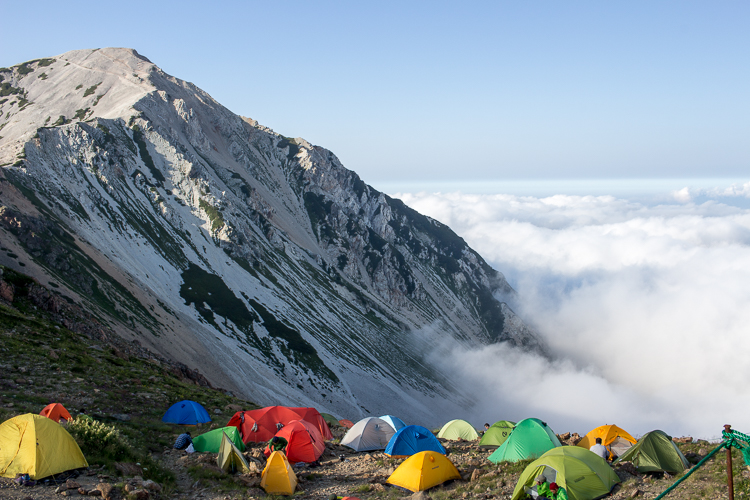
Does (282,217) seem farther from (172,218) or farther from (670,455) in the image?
(670,455)

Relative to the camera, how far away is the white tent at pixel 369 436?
2792cm

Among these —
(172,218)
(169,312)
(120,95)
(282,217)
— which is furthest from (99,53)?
(169,312)

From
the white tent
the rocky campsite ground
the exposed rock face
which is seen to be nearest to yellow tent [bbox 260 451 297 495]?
the rocky campsite ground

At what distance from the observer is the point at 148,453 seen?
22.2 meters

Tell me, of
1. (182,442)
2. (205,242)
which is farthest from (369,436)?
(205,242)

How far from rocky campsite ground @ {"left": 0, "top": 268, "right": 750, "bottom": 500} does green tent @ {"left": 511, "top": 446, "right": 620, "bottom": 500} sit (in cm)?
68

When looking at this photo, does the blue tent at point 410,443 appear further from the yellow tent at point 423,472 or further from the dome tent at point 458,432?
the dome tent at point 458,432

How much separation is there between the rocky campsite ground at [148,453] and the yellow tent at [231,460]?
0.43 meters

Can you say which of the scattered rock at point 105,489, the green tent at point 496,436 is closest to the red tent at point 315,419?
the green tent at point 496,436

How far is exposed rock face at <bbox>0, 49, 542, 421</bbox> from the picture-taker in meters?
74.1

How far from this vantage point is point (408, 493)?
2009 centimetres

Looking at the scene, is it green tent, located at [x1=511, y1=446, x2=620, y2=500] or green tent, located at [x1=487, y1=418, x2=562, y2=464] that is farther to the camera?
green tent, located at [x1=487, y1=418, x2=562, y2=464]

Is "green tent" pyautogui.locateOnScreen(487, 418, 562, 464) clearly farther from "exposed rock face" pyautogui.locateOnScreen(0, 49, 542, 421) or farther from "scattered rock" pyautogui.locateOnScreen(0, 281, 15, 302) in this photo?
"exposed rock face" pyautogui.locateOnScreen(0, 49, 542, 421)

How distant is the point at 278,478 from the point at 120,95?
549 feet
